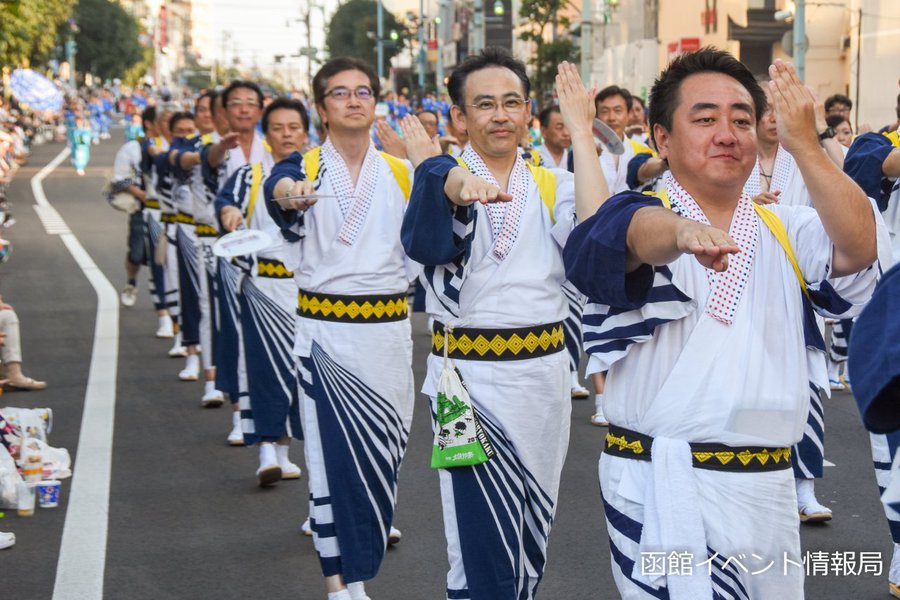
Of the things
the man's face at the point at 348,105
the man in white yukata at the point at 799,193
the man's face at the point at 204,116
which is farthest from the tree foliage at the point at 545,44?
the man's face at the point at 348,105

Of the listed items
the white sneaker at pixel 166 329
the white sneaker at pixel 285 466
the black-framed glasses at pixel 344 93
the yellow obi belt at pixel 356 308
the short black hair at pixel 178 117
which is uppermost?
the black-framed glasses at pixel 344 93

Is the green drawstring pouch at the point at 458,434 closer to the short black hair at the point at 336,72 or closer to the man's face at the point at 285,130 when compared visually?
the short black hair at the point at 336,72

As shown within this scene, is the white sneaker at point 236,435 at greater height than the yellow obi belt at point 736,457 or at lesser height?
lesser

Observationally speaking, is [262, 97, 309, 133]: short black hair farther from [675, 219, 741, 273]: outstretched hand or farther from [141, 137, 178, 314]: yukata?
[141, 137, 178, 314]: yukata

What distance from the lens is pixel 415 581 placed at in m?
6.03

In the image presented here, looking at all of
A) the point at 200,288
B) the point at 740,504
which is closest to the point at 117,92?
the point at 200,288

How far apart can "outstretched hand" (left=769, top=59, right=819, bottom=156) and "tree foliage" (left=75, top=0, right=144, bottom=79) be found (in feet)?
300

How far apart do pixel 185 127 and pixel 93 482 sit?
456 centimetres

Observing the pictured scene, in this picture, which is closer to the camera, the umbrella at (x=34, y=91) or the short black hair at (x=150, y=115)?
the short black hair at (x=150, y=115)

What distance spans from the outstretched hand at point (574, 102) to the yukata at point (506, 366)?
630 mm

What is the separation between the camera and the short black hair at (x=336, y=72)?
6020 millimetres

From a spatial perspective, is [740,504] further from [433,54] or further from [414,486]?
[433,54]

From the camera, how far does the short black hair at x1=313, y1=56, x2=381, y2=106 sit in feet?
19.7

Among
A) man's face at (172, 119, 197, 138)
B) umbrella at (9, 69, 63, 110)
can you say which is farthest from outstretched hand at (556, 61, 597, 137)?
umbrella at (9, 69, 63, 110)
